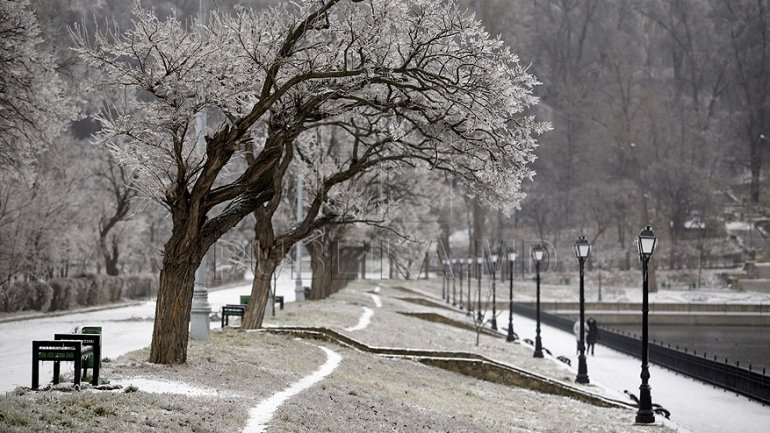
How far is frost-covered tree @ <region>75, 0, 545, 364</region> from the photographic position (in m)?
15.2

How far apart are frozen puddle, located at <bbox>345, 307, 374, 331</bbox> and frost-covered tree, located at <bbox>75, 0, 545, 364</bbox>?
38.8 ft

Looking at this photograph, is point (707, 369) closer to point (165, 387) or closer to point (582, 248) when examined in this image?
point (582, 248)

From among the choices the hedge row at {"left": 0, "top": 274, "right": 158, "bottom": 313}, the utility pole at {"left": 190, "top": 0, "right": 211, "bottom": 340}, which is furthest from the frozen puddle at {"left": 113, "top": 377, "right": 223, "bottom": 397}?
the hedge row at {"left": 0, "top": 274, "right": 158, "bottom": 313}

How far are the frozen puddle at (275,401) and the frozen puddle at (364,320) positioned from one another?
910 cm

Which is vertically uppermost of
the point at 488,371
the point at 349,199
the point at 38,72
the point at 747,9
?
the point at 747,9

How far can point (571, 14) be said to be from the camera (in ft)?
487

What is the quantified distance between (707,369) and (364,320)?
1147cm

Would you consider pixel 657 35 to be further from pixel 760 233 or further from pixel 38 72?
pixel 38 72

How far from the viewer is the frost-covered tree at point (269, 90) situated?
49.9 ft

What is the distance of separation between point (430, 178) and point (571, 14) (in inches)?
4170

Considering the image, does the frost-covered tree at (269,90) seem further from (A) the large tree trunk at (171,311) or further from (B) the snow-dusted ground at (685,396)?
(B) the snow-dusted ground at (685,396)

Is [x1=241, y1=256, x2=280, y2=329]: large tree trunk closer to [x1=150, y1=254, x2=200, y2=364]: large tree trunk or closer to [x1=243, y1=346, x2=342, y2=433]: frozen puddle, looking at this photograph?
[x1=243, y1=346, x2=342, y2=433]: frozen puddle

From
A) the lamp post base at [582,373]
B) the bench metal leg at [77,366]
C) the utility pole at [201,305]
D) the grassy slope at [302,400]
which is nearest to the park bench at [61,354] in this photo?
the bench metal leg at [77,366]

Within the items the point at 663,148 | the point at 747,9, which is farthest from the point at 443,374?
the point at 747,9
